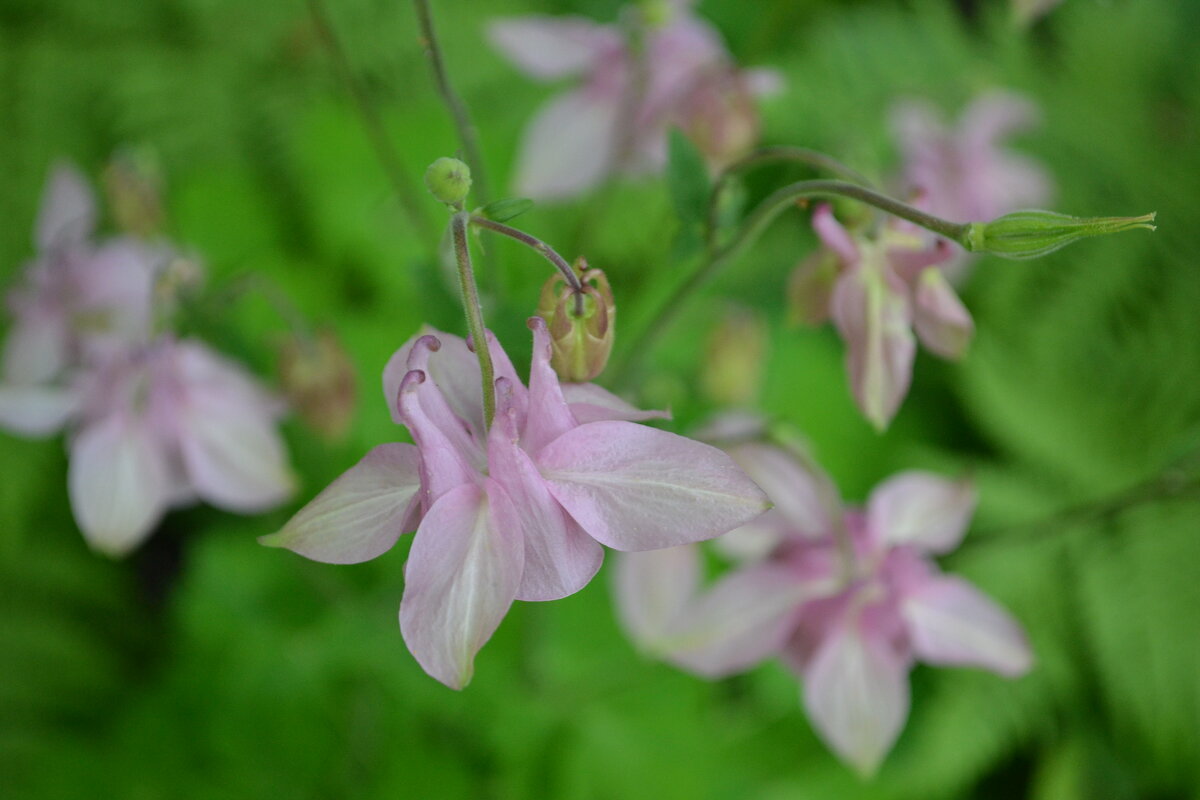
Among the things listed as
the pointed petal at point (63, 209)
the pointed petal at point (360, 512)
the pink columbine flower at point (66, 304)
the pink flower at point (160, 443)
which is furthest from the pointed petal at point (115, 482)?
the pointed petal at point (360, 512)

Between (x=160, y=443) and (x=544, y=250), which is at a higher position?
(x=544, y=250)

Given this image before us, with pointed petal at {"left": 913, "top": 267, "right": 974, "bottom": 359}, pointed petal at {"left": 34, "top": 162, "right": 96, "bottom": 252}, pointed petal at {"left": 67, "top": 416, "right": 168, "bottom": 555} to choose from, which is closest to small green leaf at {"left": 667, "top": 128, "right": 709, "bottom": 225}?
pointed petal at {"left": 913, "top": 267, "right": 974, "bottom": 359}

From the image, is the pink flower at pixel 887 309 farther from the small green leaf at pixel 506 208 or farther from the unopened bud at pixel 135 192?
the unopened bud at pixel 135 192

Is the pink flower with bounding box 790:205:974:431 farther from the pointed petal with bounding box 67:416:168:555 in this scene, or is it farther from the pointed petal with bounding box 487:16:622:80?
the pointed petal with bounding box 67:416:168:555

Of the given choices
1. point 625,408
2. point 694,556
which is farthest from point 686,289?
point 694,556

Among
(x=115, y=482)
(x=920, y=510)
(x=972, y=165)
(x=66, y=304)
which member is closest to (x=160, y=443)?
(x=115, y=482)

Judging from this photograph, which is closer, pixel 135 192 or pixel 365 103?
pixel 365 103

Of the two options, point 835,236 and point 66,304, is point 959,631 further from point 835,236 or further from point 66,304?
point 66,304
